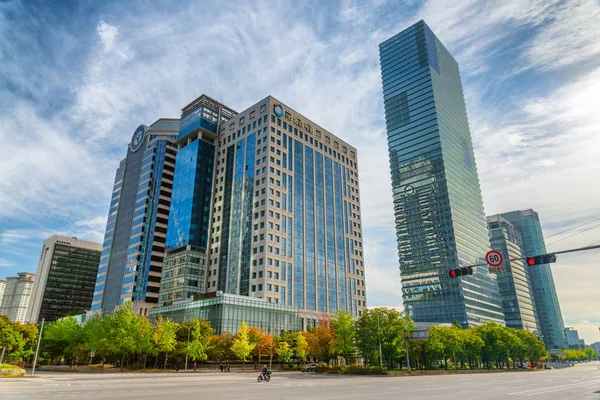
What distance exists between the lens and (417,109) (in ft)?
637

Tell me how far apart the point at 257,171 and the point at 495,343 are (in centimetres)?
7852

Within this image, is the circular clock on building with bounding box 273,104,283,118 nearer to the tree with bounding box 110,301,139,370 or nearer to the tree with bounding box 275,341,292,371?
the tree with bounding box 275,341,292,371

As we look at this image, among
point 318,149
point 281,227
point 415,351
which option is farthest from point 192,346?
point 318,149

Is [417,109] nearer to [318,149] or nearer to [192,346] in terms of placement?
[318,149]

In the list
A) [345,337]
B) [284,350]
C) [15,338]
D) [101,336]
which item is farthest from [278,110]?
[15,338]

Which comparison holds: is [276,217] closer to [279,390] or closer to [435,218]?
[279,390]

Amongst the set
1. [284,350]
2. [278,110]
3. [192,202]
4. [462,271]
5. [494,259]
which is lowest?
[284,350]

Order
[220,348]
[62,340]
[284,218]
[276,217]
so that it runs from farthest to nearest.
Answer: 1. [284,218]
2. [276,217]
3. [62,340]
4. [220,348]

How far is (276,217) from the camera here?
11000 centimetres

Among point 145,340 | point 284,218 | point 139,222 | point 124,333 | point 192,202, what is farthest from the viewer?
point 139,222

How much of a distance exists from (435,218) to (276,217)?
100650 mm

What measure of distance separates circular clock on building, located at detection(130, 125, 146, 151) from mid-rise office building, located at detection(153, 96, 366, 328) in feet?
81.4

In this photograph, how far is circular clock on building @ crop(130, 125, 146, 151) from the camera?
15445cm

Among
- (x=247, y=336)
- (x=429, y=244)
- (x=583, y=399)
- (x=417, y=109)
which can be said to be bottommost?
(x=583, y=399)
